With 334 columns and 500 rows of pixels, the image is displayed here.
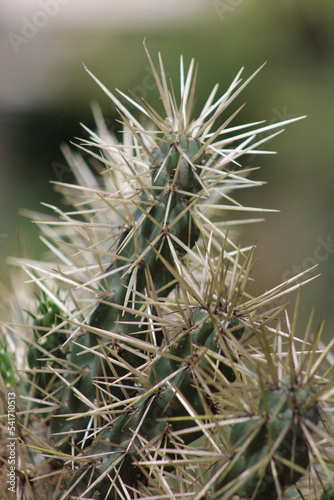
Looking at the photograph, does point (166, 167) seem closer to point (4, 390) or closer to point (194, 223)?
point (194, 223)

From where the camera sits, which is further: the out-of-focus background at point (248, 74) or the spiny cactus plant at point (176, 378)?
the out-of-focus background at point (248, 74)

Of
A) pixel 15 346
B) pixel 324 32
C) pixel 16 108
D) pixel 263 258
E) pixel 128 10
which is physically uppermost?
pixel 128 10

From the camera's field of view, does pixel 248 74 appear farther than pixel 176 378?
Yes

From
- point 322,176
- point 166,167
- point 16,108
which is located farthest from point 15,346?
point 322,176

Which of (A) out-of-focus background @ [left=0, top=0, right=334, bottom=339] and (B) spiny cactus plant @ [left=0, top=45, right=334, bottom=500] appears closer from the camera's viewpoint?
(B) spiny cactus plant @ [left=0, top=45, right=334, bottom=500]

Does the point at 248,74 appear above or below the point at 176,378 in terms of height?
above
